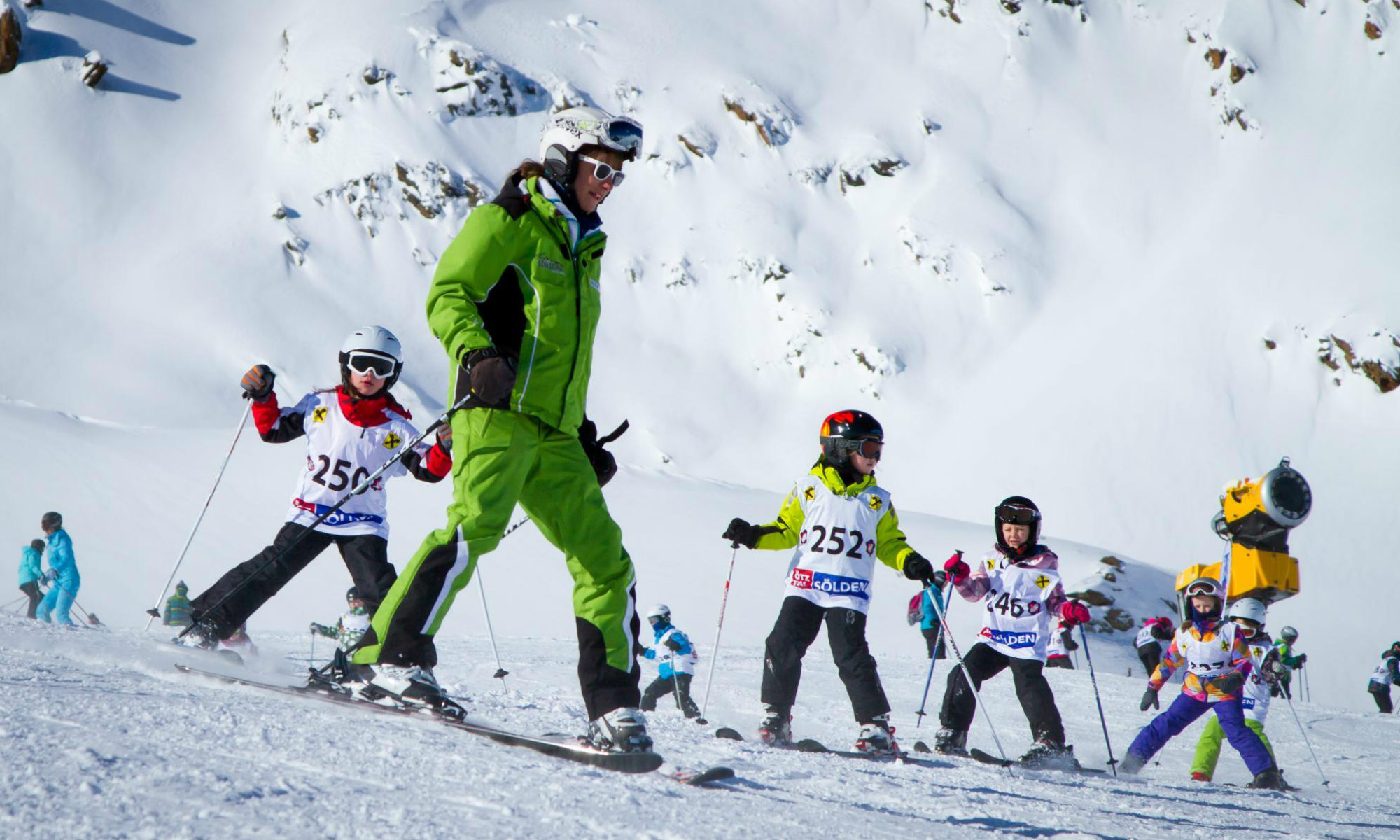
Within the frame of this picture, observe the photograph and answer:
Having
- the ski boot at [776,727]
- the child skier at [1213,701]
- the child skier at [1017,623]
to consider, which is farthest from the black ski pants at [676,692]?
the child skier at [1213,701]

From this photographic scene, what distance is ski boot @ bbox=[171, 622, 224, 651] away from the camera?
5289mm

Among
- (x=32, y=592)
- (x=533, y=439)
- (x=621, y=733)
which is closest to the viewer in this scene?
(x=621, y=733)

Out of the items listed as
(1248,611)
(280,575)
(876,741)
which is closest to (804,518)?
(876,741)

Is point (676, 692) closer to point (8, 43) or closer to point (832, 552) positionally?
point (832, 552)

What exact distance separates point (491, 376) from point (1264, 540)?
6910mm

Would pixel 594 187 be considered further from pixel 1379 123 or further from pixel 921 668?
pixel 1379 123

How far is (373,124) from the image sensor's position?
65.9 m

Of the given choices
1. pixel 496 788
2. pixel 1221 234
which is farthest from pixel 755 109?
pixel 496 788

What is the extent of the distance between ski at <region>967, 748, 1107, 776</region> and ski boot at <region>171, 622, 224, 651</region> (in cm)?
382

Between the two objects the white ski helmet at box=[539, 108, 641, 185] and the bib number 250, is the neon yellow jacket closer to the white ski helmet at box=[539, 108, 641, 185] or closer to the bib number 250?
the bib number 250

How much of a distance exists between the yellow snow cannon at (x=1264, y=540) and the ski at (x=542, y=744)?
5.93 metres

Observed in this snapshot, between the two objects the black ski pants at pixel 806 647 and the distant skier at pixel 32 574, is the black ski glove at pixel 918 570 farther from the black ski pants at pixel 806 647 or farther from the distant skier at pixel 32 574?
the distant skier at pixel 32 574

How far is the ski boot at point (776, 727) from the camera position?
560cm

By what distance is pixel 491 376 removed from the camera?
9.85 feet
